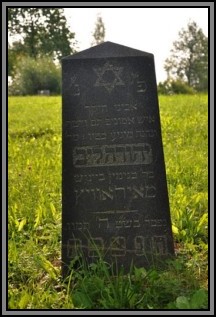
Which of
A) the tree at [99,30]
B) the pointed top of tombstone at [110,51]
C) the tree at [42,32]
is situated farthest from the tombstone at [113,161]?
the tree at [99,30]

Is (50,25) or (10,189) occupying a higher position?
(50,25)

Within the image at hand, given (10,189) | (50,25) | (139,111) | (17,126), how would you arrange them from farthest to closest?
1. (50,25)
2. (17,126)
3. (10,189)
4. (139,111)

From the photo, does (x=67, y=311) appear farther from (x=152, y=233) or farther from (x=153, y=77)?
(x=153, y=77)

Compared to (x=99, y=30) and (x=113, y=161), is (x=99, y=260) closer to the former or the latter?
(x=113, y=161)

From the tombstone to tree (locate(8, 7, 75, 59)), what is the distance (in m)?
38.5

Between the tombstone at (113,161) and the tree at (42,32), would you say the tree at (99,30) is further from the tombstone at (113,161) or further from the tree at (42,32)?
the tombstone at (113,161)

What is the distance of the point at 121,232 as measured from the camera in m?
3.55

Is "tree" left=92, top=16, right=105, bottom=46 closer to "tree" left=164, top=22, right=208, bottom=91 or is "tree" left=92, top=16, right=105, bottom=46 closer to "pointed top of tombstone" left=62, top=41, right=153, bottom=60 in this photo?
"tree" left=164, top=22, right=208, bottom=91

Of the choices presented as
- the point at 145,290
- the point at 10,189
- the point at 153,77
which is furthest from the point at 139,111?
the point at 10,189

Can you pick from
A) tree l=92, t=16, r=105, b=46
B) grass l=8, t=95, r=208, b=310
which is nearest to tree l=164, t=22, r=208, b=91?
tree l=92, t=16, r=105, b=46

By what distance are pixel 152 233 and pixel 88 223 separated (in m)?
0.46

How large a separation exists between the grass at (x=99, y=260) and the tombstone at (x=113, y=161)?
18 cm

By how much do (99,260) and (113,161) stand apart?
70 cm

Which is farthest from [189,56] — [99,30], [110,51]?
[110,51]
